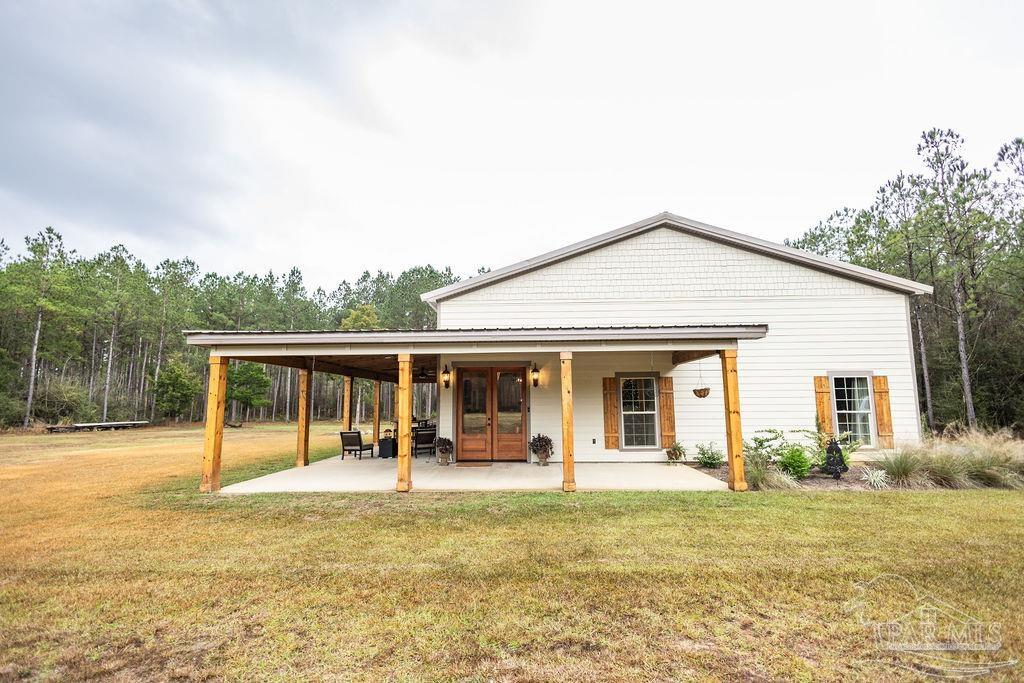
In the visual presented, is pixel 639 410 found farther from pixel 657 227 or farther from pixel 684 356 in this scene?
pixel 657 227

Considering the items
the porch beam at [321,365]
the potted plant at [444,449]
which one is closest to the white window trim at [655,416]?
the potted plant at [444,449]

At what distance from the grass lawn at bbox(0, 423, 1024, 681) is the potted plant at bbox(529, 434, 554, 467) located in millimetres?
3089

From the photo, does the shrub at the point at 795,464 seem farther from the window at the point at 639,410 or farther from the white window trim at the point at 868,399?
the white window trim at the point at 868,399

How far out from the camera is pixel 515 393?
1039cm

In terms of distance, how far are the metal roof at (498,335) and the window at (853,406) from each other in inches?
186

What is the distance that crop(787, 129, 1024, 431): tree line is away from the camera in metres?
14.5

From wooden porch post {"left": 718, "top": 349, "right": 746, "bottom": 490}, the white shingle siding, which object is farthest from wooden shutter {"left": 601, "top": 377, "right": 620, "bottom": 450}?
wooden porch post {"left": 718, "top": 349, "right": 746, "bottom": 490}

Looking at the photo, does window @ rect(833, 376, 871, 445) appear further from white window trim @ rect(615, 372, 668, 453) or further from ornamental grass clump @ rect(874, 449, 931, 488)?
white window trim @ rect(615, 372, 668, 453)

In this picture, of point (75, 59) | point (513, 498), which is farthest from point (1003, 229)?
point (75, 59)

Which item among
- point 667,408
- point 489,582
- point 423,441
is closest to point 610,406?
point 667,408

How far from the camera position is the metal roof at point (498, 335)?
7383mm

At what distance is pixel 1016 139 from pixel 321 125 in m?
24.2

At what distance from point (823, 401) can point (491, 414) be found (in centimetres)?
760

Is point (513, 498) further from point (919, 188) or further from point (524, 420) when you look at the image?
point (919, 188)
